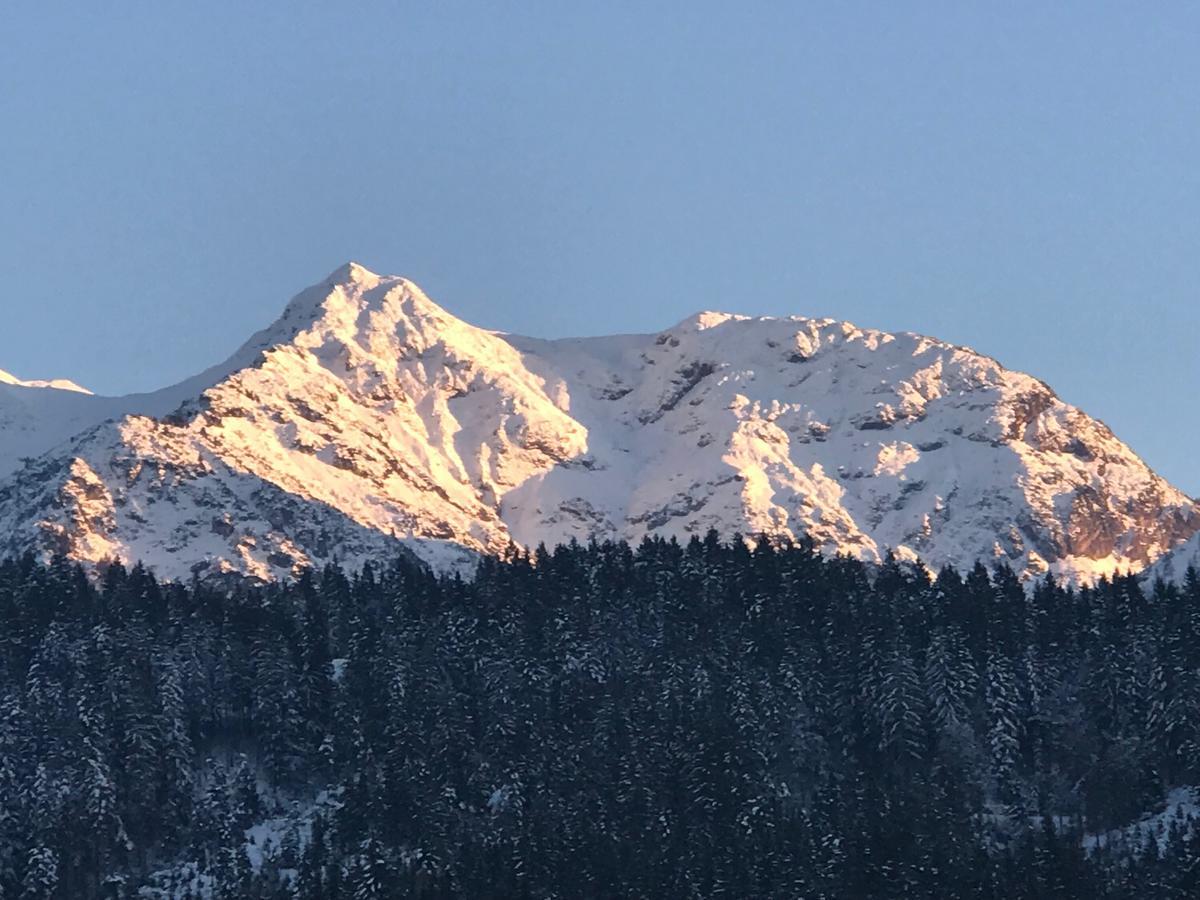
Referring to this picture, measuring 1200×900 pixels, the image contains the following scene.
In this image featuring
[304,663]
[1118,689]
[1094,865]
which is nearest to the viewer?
[1094,865]

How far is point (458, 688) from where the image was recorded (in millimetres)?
192500

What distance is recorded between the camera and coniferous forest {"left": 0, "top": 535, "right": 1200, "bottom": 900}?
6476 inches

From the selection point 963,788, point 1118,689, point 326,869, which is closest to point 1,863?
point 326,869

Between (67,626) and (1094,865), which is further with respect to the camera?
(67,626)

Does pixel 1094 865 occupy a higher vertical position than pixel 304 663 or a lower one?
lower

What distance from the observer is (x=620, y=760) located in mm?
176500

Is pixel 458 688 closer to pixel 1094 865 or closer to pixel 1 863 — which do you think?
pixel 1 863

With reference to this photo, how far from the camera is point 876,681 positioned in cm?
18838

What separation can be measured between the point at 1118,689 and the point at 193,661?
197 ft

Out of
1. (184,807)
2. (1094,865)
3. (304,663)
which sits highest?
(304,663)

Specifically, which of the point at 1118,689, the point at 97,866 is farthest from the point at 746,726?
the point at 97,866

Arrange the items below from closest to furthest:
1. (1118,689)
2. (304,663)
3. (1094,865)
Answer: (1094,865) < (1118,689) < (304,663)

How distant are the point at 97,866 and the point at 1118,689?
62.4 m

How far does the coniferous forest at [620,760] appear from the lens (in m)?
164
